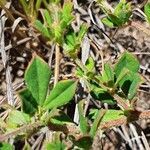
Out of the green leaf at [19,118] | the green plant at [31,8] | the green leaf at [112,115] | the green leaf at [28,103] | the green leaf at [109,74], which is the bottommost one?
the green leaf at [112,115]

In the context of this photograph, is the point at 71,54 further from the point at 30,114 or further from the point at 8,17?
the point at 8,17

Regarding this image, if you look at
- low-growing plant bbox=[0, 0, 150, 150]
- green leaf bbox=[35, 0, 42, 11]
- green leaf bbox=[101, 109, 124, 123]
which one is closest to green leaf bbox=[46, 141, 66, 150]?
low-growing plant bbox=[0, 0, 150, 150]

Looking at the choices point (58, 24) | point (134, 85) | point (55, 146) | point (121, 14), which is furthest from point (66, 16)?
point (55, 146)

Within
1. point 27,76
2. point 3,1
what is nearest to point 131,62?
point 27,76

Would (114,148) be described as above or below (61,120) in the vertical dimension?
below

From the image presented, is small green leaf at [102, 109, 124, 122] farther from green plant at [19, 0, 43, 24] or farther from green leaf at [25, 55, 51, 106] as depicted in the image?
green plant at [19, 0, 43, 24]

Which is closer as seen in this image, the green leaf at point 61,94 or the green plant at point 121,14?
the green leaf at point 61,94

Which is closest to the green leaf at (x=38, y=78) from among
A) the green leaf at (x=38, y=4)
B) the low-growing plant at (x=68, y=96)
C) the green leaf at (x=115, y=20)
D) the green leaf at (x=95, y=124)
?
the low-growing plant at (x=68, y=96)

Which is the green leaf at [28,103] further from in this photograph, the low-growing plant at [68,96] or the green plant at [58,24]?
the green plant at [58,24]
